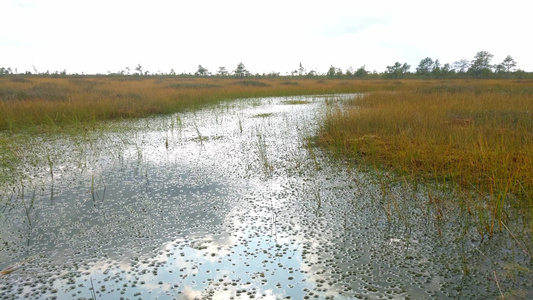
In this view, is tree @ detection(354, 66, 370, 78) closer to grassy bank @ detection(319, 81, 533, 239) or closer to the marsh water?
grassy bank @ detection(319, 81, 533, 239)

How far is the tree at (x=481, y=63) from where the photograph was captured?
30.3m

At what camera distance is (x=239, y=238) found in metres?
2.15

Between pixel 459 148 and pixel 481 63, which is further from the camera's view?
pixel 481 63

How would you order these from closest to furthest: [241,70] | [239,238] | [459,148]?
[239,238] < [459,148] < [241,70]

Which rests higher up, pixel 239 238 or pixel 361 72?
pixel 361 72

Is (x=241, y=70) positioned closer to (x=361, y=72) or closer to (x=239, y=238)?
(x=361, y=72)

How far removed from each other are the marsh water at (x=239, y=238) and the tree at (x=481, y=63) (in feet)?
109

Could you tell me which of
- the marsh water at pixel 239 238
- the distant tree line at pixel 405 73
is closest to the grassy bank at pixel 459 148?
the marsh water at pixel 239 238

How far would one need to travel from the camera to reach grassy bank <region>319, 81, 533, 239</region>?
2.54 meters

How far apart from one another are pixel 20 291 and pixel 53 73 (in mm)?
28848

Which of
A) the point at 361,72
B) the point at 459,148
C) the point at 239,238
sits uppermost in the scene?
the point at 361,72

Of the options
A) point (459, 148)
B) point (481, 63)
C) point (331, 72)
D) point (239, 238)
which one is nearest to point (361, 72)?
point (331, 72)

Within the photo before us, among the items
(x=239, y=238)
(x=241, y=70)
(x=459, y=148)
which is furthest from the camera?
(x=241, y=70)

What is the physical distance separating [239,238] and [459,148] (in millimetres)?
2936
